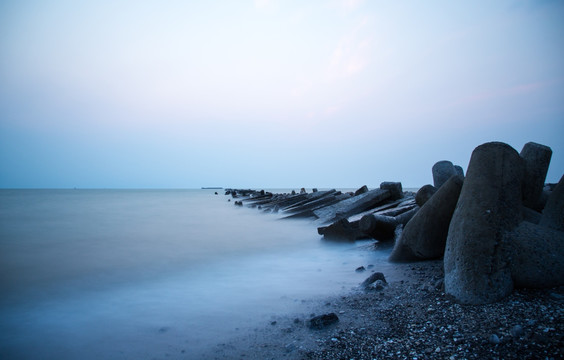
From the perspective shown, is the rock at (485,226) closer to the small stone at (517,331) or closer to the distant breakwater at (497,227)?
the distant breakwater at (497,227)

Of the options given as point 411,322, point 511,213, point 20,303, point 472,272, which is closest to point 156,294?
point 20,303

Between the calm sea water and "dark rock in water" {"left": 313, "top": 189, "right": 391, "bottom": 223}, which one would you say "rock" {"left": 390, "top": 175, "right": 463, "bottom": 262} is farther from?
"dark rock in water" {"left": 313, "top": 189, "right": 391, "bottom": 223}

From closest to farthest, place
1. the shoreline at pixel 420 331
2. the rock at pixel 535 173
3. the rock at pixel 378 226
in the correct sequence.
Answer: the shoreline at pixel 420 331 → the rock at pixel 535 173 → the rock at pixel 378 226

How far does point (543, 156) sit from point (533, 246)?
4.52ft

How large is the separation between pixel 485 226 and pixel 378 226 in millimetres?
3069

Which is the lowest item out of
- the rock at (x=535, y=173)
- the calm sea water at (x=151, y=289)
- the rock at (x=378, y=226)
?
the calm sea water at (x=151, y=289)

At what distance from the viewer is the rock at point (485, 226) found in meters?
2.30

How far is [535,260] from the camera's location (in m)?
2.31

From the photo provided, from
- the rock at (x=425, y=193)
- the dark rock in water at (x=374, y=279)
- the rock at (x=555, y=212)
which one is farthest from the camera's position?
the rock at (x=425, y=193)

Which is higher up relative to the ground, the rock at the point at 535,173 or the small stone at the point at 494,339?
the rock at the point at 535,173

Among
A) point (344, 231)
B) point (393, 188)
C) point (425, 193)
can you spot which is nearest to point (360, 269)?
point (425, 193)

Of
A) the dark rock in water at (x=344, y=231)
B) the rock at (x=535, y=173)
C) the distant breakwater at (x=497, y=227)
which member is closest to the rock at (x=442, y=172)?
the dark rock in water at (x=344, y=231)

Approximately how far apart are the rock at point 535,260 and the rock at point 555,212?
32 centimetres

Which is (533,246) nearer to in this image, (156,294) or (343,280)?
(343,280)
